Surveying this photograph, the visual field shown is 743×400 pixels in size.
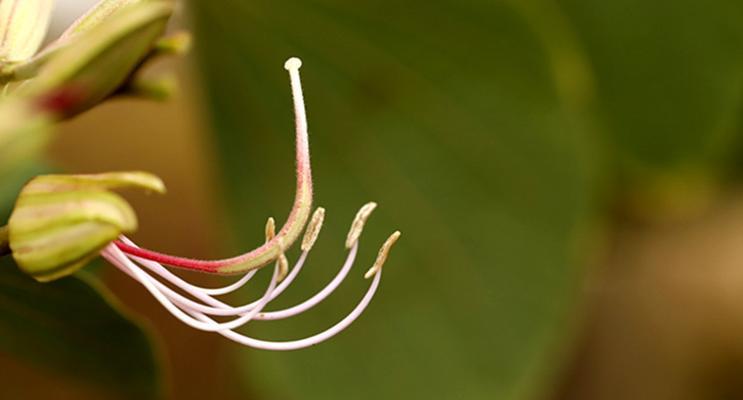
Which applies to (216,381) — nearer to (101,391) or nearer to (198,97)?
(198,97)

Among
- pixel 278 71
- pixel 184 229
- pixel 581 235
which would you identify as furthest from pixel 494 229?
pixel 184 229

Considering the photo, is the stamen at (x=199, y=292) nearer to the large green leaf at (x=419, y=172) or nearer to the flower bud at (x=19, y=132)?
the flower bud at (x=19, y=132)

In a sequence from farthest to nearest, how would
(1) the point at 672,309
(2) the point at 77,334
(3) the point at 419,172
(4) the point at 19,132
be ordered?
(1) the point at 672,309 → (3) the point at 419,172 → (2) the point at 77,334 → (4) the point at 19,132

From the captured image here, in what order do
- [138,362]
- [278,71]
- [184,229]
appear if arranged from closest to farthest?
[138,362] → [278,71] → [184,229]

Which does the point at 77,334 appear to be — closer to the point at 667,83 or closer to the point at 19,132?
the point at 19,132

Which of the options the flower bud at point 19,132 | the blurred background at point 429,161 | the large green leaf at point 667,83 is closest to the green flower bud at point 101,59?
the flower bud at point 19,132

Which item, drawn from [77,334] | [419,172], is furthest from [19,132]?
[419,172]
